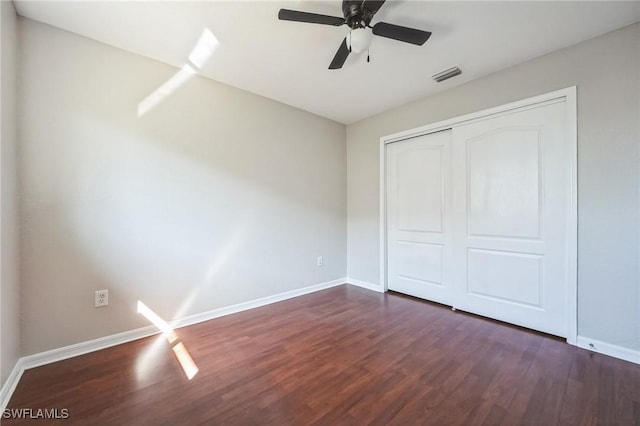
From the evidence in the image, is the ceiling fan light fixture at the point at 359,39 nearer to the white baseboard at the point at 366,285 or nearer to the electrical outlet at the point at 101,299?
the electrical outlet at the point at 101,299

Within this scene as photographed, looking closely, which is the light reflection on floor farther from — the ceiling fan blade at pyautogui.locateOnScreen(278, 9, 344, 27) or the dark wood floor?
the ceiling fan blade at pyautogui.locateOnScreen(278, 9, 344, 27)

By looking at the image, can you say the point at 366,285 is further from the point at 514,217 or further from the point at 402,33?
the point at 402,33

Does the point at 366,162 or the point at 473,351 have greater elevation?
the point at 366,162

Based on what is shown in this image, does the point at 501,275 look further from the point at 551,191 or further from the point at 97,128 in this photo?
the point at 97,128

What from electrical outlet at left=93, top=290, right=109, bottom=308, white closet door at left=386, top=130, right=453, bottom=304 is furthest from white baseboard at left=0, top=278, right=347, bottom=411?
white closet door at left=386, top=130, right=453, bottom=304

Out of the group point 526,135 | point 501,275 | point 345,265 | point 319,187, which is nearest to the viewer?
point 526,135

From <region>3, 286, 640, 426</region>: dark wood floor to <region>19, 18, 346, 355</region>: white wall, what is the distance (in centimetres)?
44

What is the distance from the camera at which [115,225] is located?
2154 millimetres

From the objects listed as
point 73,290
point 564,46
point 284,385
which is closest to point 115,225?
point 73,290

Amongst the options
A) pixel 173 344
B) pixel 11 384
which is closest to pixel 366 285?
pixel 173 344

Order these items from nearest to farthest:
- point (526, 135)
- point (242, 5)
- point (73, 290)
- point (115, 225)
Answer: point (242, 5)
point (73, 290)
point (115, 225)
point (526, 135)

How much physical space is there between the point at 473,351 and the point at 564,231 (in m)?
1.28

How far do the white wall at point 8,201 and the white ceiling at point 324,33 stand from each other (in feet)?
1.07

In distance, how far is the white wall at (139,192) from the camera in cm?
189
